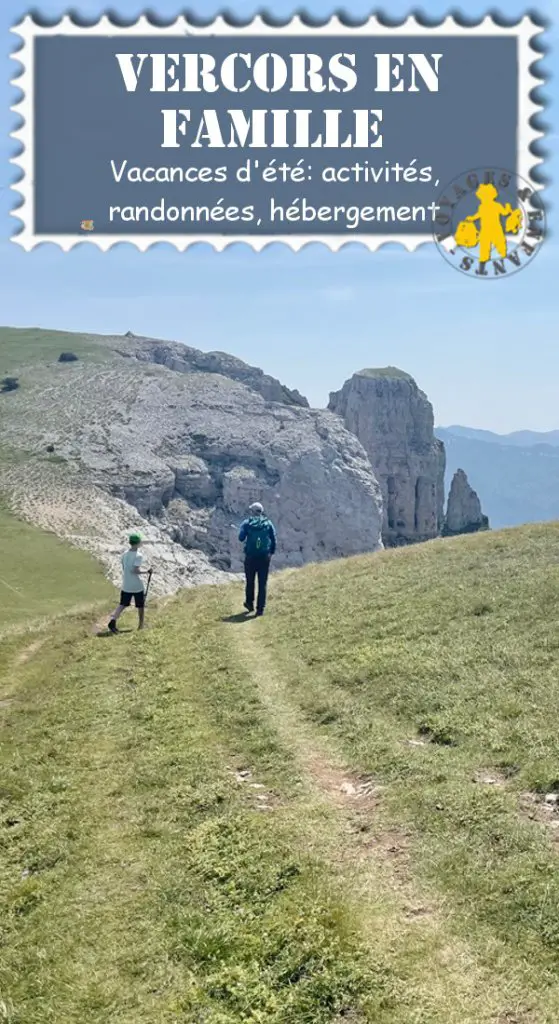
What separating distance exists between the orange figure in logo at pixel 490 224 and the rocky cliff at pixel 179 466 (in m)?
93.0

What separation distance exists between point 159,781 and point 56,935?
12.9 ft

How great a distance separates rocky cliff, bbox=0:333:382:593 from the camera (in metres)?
122

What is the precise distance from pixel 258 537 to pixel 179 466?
124 m

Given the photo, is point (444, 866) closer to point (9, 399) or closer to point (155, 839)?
point (155, 839)

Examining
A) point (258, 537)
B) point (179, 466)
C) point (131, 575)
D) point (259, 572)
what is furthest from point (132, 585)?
point (179, 466)

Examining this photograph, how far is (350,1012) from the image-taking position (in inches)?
267

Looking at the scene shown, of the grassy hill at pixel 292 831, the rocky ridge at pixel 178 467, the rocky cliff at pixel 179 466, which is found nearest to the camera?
the grassy hill at pixel 292 831

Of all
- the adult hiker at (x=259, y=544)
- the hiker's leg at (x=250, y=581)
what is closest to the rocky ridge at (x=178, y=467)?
the hiker's leg at (x=250, y=581)

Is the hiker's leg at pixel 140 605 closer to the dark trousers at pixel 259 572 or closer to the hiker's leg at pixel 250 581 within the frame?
the dark trousers at pixel 259 572

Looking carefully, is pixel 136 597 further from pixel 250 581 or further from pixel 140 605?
pixel 250 581

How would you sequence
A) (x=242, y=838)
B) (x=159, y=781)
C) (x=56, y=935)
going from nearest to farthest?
(x=56, y=935), (x=242, y=838), (x=159, y=781)

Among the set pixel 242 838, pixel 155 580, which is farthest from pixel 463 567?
pixel 155 580

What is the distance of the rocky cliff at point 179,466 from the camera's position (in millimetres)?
122125

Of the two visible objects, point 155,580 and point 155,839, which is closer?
point 155,839
